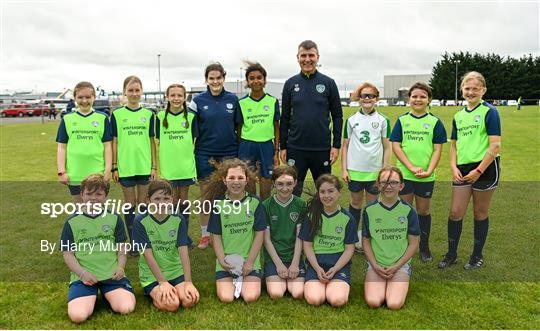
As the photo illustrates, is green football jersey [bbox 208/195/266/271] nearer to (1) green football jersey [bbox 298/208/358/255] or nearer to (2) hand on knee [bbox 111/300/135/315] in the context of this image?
(1) green football jersey [bbox 298/208/358/255]

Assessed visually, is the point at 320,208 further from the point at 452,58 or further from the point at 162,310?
the point at 452,58

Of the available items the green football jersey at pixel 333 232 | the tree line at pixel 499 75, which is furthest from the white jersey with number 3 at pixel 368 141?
the tree line at pixel 499 75

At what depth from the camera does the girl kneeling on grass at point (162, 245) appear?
12.8 feet

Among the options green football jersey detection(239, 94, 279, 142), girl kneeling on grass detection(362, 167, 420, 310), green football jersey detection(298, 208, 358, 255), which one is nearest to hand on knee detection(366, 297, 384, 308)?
girl kneeling on grass detection(362, 167, 420, 310)

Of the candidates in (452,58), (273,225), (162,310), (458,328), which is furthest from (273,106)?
(452,58)

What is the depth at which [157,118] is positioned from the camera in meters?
5.10

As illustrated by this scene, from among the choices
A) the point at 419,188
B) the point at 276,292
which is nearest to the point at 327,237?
the point at 276,292

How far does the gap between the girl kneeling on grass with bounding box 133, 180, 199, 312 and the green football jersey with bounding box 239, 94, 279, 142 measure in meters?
1.42

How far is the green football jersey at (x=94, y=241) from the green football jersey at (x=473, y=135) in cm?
349

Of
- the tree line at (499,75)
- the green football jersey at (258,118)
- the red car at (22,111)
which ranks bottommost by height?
the green football jersey at (258,118)

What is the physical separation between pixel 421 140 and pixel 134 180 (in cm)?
322

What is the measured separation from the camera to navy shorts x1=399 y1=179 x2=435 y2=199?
4684 millimetres

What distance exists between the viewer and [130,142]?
191 inches

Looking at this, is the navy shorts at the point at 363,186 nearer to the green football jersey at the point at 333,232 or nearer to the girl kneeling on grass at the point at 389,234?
the girl kneeling on grass at the point at 389,234
